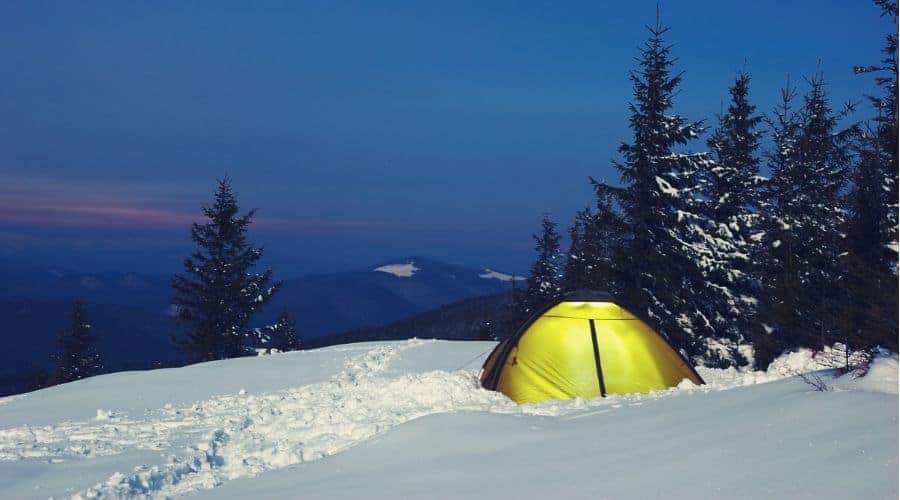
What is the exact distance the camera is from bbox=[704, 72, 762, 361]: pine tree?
22672 millimetres

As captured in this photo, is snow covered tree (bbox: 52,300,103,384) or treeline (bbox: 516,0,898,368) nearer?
treeline (bbox: 516,0,898,368)

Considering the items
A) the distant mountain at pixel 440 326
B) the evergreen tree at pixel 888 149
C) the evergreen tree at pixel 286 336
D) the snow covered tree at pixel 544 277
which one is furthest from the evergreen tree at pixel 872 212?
the distant mountain at pixel 440 326

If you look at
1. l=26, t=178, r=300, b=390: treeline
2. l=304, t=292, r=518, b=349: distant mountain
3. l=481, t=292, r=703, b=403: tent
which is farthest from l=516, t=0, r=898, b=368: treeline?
l=304, t=292, r=518, b=349: distant mountain

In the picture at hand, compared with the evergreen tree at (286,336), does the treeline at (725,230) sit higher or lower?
higher

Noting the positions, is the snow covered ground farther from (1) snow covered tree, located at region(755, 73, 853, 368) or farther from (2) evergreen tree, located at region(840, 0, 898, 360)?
(1) snow covered tree, located at region(755, 73, 853, 368)

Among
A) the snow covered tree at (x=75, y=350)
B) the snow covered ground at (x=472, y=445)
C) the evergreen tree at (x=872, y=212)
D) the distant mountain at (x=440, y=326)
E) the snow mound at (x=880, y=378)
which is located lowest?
the distant mountain at (x=440, y=326)

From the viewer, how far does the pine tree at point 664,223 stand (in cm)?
2228

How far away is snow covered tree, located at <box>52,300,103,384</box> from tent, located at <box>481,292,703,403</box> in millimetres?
40765

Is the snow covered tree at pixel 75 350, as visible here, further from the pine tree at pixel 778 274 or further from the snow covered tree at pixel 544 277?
the pine tree at pixel 778 274

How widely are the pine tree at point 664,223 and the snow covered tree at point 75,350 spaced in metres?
38.1

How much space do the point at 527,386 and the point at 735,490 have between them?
7.18 metres

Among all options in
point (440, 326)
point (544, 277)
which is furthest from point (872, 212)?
point (440, 326)

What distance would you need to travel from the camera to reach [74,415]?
1177 centimetres

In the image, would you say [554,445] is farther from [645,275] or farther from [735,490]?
[645,275]
